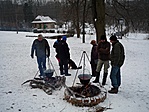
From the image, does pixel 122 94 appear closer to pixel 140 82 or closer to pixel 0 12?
pixel 140 82

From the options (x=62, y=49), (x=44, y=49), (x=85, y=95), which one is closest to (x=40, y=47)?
(x=44, y=49)

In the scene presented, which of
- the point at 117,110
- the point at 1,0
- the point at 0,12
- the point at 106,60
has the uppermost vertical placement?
the point at 1,0

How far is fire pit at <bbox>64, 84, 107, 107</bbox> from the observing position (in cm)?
507

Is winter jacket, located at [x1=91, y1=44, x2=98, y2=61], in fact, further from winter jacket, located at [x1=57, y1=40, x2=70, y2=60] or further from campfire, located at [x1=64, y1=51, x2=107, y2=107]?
campfire, located at [x1=64, y1=51, x2=107, y2=107]

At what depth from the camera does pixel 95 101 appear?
5090 millimetres

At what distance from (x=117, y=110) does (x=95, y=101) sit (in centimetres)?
63

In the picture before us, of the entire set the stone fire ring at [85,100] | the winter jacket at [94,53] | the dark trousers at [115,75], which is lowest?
the stone fire ring at [85,100]

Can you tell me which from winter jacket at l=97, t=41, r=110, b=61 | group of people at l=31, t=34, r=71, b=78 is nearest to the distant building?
group of people at l=31, t=34, r=71, b=78

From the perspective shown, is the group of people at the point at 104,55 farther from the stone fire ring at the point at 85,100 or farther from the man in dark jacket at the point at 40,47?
the stone fire ring at the point at 85,100

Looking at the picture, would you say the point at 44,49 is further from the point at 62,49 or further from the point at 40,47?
the point at 62,49

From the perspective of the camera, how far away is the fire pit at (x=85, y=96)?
5.07 m

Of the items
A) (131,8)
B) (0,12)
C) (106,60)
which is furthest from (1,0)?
(106,60)

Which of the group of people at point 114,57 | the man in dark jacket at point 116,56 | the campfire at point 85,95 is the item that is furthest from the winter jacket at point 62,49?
the man in dark jacket at point 116,56

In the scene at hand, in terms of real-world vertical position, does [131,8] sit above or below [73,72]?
above
